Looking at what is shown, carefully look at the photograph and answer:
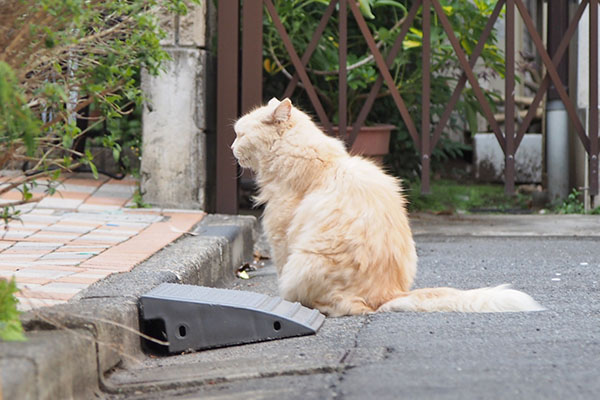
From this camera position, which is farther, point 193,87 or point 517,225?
point 517,225

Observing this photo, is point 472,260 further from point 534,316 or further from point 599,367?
point 599,367

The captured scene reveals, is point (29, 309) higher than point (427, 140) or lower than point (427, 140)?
lower

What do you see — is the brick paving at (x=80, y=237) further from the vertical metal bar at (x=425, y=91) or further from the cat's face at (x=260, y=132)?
the vertical metal bar at (x=425, y=91)

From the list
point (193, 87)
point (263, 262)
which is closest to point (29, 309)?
point (263, 262)

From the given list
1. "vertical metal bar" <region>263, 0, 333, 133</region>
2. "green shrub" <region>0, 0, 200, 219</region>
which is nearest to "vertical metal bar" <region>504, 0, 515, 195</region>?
"vertical metal bar" <region>263, 0, 333, 133</region>

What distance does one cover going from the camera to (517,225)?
630cm

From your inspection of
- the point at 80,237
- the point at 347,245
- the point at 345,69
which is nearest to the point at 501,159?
the point at 345,69

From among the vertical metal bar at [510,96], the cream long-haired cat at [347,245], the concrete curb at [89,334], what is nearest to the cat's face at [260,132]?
the cream long-haired cat at [347,245]

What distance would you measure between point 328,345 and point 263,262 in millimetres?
2585

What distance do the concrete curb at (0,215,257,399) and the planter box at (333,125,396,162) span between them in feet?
8.17

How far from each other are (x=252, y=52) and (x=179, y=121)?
70 centimetres

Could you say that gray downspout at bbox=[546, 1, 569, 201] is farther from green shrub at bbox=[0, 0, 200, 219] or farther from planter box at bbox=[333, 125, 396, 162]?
green shrub at bbox=[0, 0, 200, 219]

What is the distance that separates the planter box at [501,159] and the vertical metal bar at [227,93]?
4.07 metres

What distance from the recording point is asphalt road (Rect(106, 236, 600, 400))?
7.91 feet
